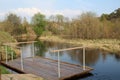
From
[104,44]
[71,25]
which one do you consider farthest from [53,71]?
[71,25]

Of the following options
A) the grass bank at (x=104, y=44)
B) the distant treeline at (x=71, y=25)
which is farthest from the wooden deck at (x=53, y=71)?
the distant treeline at (x=71, y=25)

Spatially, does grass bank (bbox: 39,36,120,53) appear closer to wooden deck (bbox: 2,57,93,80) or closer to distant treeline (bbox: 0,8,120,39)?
distant treeline (bbox: 0,8,120,39)

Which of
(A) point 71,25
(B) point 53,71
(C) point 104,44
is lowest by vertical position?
(B) point 53,71

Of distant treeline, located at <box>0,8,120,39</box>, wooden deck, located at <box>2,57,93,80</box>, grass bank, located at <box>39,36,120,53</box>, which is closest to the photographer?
wooden deck, located at <box>2,57,93,80</box>

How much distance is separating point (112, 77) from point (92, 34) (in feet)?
59.9

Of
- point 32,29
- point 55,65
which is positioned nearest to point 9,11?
point 32,29

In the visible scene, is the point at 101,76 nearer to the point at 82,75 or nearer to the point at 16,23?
the point at 82,75

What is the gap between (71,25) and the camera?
101ft

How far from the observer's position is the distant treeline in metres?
27.5

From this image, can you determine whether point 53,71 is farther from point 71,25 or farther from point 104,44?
point 71,25

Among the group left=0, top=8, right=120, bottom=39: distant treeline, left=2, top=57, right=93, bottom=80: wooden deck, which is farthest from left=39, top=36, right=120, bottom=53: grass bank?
left=2, top=57, right=93, bottom=80: wooden deck

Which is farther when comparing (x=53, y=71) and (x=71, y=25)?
(x=71, y=25)

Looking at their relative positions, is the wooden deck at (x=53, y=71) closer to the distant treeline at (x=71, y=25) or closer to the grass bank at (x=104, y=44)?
the grass bank at (x=104, y=44)

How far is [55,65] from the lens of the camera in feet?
38.2
